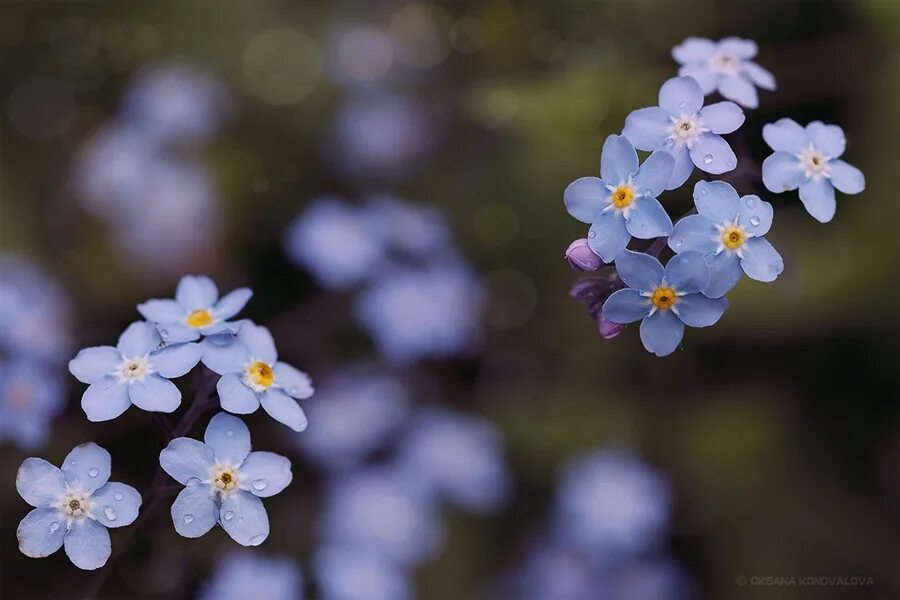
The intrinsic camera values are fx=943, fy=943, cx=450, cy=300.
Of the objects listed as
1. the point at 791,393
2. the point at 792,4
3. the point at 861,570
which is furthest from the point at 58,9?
the point at 861,570

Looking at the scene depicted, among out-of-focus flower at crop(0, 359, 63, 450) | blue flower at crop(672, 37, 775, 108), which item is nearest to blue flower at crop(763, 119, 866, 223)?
blue flower at crop(672, 37, 775, 108)

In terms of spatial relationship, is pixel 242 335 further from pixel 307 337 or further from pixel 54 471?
pixel 307 337

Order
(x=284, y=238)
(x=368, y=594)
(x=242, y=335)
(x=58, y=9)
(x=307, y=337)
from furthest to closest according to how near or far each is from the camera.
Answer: (x=58, y=9), (x=284, y=238), (x=307, y=337), (x=368, y=594), (x=242, y=335)

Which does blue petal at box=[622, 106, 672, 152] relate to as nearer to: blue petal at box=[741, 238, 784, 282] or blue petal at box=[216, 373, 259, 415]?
blue petal at box=[741, 238, 784, 282]

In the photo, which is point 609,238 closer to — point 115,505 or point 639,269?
point 639,269

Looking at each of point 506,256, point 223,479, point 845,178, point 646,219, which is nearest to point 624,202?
point 646,219

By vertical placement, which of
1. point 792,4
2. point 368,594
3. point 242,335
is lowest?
point 368,594
